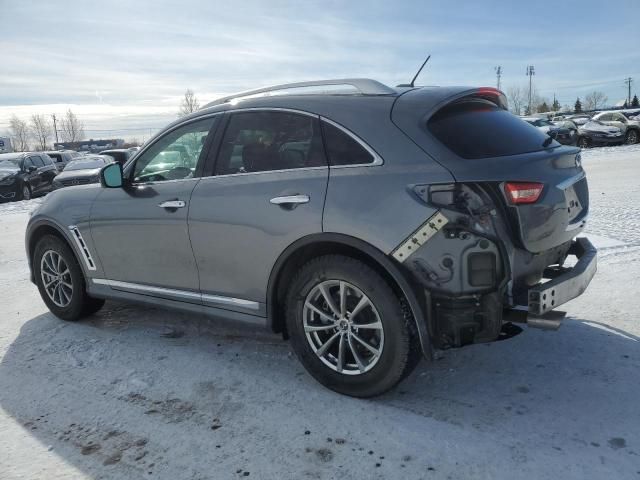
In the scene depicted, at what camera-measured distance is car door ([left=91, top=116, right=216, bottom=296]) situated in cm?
393

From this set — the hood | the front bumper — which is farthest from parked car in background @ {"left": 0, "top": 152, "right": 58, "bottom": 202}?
the front bumper

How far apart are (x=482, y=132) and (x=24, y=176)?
60.5 ft

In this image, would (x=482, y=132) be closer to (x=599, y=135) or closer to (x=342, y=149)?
(x=342, y=149)

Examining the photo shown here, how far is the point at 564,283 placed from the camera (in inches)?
121

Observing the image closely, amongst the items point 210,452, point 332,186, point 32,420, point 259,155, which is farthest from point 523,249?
point 32,420

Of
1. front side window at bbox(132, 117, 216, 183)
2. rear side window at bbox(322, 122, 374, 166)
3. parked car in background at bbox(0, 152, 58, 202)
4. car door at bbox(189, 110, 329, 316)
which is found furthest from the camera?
parked car in background at bbox(0, 152, 58, 202)

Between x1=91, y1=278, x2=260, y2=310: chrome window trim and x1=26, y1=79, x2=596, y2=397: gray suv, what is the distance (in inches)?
0.6

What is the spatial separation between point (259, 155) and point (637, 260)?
433 cm

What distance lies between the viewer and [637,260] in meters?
5.76

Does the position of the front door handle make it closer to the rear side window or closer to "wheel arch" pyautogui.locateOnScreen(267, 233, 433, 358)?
"wheel arch" pyautogui.locateOnScreen(267, 233, 433, 358)

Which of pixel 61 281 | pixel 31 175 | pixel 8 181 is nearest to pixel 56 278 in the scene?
pixel 61 281

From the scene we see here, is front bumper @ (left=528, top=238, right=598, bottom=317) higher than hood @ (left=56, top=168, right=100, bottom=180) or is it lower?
lower

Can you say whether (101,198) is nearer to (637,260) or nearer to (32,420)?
(32,420)

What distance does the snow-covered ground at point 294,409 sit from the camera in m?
2.73
